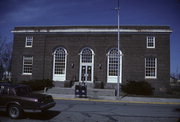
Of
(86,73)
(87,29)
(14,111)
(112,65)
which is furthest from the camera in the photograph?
(87,29)

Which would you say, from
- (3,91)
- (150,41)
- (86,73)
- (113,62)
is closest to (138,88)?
(113,62)

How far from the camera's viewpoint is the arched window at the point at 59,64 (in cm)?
2718

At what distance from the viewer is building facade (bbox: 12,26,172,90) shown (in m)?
25.6

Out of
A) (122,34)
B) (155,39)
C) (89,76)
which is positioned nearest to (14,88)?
(89,76)

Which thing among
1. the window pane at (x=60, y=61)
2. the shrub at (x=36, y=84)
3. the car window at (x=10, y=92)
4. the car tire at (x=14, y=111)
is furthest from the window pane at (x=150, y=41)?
the car tire at (x=14, y=111)

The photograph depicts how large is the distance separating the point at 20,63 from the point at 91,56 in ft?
38.3

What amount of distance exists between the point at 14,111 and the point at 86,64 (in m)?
18.3

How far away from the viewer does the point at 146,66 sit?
25.8m

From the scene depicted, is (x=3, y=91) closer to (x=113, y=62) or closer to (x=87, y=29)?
(x=113, y=62)

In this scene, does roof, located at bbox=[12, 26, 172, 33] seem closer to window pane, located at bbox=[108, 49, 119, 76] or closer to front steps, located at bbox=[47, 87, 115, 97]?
window pane, located at bbox=[108, 49, 119, 76]

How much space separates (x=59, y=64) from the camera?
27438 millimetres

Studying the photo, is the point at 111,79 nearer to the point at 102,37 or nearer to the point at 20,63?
the point at 102,37

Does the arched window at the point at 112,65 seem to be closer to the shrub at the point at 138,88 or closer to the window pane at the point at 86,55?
the window pane at the point at 86,55

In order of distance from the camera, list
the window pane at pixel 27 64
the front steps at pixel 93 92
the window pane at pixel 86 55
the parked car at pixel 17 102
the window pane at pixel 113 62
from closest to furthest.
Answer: the parked car at pixel 17 102
the front steps at pixel 93 92
the window pane at pixel 113 62
the window pane at pixel 86 55
the window pane at pixel 27 64
